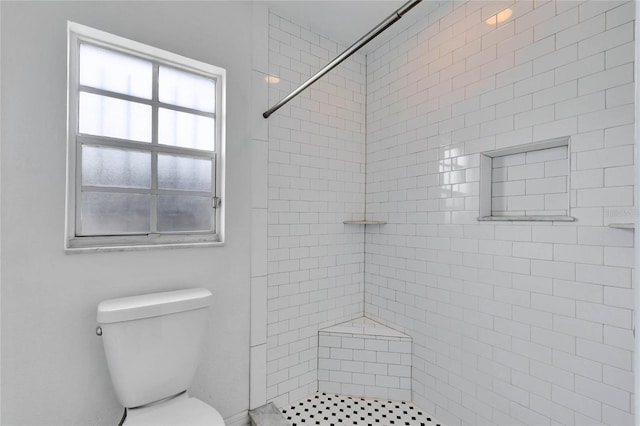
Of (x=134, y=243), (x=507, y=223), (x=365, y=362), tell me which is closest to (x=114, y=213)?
(x=134, y=243)

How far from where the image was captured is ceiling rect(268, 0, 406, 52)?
1.96m

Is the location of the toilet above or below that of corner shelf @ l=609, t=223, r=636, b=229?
below

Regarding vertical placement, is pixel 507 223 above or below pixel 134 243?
above

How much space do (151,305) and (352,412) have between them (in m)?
1.52

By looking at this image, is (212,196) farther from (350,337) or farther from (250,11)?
(350,337)

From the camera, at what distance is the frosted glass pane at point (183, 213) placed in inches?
64.6

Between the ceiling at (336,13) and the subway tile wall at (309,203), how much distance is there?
0.06 meters

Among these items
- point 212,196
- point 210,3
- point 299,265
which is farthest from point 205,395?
point 210,3

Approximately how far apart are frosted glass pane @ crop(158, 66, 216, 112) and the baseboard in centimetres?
194

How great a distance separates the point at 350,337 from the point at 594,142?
1.87m

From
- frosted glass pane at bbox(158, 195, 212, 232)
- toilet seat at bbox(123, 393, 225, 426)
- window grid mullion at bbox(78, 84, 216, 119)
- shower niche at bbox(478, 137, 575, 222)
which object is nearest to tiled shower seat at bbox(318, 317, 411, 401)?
toilet seat at bbox(123, 393, 225, 426)

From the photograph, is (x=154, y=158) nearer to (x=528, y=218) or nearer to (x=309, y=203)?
(x=309, y=203)

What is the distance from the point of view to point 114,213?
4.92 ft

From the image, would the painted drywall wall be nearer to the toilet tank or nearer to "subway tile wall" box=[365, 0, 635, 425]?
the toilet tank
